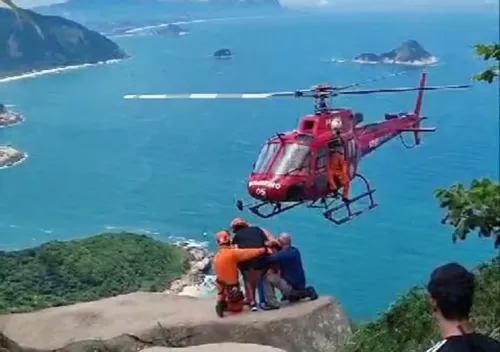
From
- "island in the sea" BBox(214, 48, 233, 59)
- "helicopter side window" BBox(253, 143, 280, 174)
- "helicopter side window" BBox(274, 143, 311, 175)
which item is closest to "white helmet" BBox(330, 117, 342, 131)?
"helicopter side window" BBox(274, 143, 311, 175)

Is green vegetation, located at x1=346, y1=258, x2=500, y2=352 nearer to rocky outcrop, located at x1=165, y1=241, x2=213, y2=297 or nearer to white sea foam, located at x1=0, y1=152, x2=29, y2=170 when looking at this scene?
rocky outcrop, located at x1=165, y1=241, x2=213, y2=297

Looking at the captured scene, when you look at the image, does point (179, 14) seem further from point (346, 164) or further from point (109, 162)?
point (346, 164)

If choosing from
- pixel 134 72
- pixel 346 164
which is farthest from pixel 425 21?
pixel 346 164

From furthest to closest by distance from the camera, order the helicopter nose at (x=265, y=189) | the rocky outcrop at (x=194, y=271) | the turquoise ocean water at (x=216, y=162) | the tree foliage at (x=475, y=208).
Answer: the turquoise ocean water at (x=216, y=162) → the rocky outcrop at (x=194, y=271) → the helicopter nose at (x=265, y=189) → the tree foliage at (x=475, y=208)

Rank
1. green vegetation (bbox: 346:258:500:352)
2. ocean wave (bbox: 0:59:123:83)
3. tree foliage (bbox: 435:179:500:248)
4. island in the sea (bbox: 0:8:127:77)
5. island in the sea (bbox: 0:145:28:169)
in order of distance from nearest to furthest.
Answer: tree foliage (bbox: 435:179:500:248), green vegetation (bbox: 346:258:500:352), island in the sea (bbox: 0:145:28:169), ocean wave (bbox: 0:59:123:83), island in the sea (bbox: 0:8:127:77)

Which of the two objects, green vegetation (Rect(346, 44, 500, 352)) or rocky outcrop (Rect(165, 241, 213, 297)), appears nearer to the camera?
green vegetation (Rect(346, 44, 500, 352))

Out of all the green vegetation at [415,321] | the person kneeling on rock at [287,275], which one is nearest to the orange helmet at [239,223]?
the person kneeling on rock at [287,275]

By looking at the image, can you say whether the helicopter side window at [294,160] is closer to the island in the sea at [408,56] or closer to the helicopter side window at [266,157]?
the helicopter side window at [266,157]
